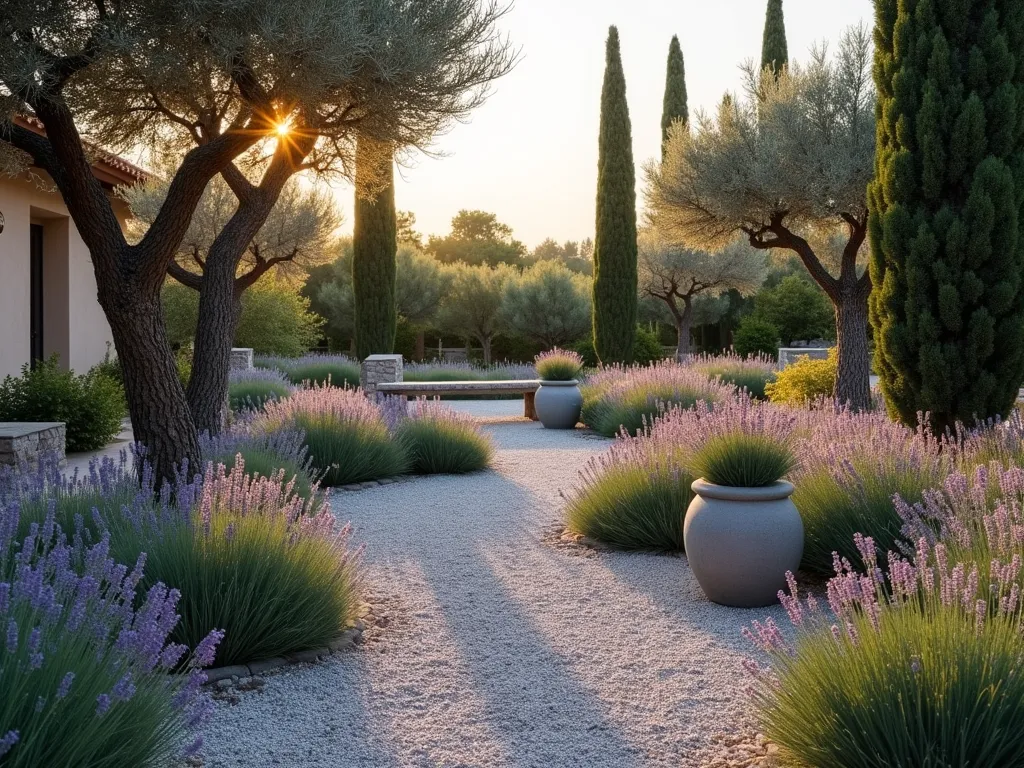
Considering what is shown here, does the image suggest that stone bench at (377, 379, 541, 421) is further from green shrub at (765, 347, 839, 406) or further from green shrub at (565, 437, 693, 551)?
green shrub at (565, 437, 693, 551)

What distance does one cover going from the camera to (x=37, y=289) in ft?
44.5

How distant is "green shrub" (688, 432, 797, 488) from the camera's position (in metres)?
4.95

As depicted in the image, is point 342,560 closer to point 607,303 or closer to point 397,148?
point 397,148

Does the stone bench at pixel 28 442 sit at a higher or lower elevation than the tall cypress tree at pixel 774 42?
lower

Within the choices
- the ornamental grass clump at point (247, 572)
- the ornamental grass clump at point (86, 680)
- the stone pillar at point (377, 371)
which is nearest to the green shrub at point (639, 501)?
the ornamental grass clump at point (247, 572)

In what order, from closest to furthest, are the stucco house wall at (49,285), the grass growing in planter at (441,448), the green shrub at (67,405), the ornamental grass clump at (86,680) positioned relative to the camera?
the ornamental grass clump at (86,680) < the grass growing in planter at (441,448) < the green shrub at (67,405) < the stucco house wall at (49,285)

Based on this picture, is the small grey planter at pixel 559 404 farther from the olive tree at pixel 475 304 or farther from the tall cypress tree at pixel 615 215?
the olive tree at pixel 475 304

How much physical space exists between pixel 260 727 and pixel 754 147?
1338cm

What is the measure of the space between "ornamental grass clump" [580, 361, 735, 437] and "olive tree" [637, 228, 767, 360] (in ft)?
47.2

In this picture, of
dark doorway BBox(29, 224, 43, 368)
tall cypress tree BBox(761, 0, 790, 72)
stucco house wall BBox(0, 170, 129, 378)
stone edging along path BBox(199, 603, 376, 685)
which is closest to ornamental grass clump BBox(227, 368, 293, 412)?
stucco house wall BBox(0, 170, 129, 378)

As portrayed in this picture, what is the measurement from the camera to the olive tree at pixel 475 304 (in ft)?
105

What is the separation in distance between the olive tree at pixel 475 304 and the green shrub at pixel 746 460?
26490mm

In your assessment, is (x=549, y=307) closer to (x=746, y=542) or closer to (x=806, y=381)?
(x=806, y=381)

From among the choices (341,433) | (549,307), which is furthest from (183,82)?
(549,307)
